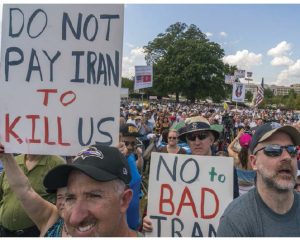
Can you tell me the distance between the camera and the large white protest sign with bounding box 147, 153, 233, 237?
104 inches

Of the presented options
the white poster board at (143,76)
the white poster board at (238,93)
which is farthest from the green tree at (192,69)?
the white poster board at (143,76)

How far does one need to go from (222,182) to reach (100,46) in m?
1.22

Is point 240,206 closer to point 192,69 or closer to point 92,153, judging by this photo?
point 92,153

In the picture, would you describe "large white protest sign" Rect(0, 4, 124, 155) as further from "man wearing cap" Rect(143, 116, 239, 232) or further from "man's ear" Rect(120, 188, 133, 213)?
"man wearing cap" Rect(143, 116, 239, 232)

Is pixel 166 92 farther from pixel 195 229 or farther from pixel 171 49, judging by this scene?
pixel 195 229

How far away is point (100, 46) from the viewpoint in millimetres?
2600

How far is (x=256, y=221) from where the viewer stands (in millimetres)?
1986

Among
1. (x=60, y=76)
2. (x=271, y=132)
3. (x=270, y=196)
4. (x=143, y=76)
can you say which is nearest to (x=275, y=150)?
(x=271, y=132)

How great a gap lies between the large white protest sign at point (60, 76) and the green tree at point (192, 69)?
60.2m

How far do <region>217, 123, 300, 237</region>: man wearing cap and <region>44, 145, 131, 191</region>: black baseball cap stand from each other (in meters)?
0.61

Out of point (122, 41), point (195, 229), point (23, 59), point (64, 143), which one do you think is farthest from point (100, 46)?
point (195, 229)

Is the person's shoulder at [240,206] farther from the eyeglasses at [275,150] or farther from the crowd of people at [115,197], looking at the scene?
the eyeglasses at [275,150]

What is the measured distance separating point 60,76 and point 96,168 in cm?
101

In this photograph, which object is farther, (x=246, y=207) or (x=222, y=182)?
(x=222, y=182)
